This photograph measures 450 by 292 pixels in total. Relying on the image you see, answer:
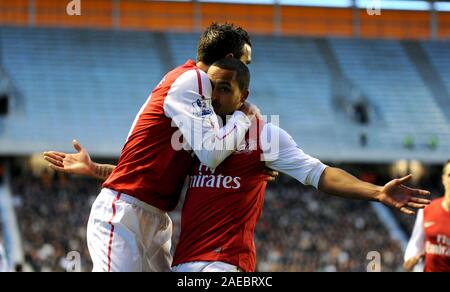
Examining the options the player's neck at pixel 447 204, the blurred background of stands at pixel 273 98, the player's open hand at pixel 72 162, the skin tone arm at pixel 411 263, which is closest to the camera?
the player's open hand at pixel 72 162

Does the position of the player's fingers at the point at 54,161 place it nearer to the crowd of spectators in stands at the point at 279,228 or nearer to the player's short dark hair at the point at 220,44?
the player's short dark hair at the point at 220,44

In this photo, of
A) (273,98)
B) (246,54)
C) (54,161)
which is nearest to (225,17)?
(273,98)

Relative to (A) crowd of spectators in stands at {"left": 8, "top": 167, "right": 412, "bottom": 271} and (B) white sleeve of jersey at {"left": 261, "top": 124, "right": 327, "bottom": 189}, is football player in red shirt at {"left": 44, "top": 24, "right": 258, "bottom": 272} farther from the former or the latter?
(A) crowd of spectators in stands at {"left": 8, "top": 167, "right": 412, "bottom": 271}

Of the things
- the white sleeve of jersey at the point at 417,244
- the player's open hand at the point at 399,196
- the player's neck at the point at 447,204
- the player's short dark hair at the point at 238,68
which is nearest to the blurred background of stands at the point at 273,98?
the player's neck at the point at 447,204

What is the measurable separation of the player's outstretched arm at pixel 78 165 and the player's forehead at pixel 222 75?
3.96 ft

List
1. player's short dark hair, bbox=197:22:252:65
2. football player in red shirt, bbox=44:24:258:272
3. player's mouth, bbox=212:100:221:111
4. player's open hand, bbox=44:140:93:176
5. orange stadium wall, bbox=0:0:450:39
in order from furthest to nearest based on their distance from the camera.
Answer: orange stadium wall, bbox=0:0:450:39, player's open hand, bbox=44:140:93:176, player's short dark hair, bbox=197:22:252:65, player's mouth, bbox=212:100:221:111, football player in red shirt, bbox=44:24:258:272

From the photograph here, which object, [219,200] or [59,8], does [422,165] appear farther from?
[219,200]

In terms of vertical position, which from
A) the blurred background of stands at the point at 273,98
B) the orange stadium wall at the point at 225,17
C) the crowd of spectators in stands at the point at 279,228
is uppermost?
the orange stadium wall at the point at 225,17

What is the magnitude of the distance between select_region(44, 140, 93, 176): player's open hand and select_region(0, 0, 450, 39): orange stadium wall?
2930 centimetres

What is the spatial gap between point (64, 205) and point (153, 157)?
2090cm

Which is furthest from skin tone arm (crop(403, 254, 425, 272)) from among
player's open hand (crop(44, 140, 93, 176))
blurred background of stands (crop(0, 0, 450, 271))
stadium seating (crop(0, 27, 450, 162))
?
stadium seating (crop(0, 27, 450, 162))

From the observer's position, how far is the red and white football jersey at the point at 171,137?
5.07 m

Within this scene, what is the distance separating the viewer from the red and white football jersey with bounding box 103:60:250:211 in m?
5.07
